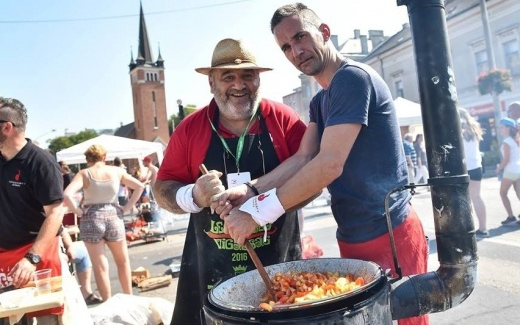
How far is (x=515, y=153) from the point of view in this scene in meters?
6.54

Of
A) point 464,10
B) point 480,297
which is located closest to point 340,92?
point 480,297

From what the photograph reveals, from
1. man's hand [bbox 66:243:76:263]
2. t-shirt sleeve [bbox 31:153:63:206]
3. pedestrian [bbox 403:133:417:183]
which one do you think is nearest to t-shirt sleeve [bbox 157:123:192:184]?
t-shirt sleeve [bbox 31:153:63:206]

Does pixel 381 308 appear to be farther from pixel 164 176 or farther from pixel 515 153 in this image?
pixel 515 153

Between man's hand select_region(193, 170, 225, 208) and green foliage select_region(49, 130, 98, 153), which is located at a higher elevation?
green foliage select_region(49, 130, 98, 153)

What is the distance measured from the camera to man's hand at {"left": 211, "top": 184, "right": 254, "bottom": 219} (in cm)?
186

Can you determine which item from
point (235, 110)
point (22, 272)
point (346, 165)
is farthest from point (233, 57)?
point (22, 272)

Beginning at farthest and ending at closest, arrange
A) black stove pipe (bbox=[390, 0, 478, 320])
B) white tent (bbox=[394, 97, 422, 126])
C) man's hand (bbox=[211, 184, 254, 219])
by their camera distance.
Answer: white tent (bbox=[394, 97, 422, 126])
man's hand (bbox=[211, 184, 254, 219])
black stove pipe (bbox=[390, 0, 478, 320])

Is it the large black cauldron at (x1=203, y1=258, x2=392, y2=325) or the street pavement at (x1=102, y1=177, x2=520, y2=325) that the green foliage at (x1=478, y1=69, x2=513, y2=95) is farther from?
the large black cauldron at (x1=203, y1=258, x2=392, y2=325)

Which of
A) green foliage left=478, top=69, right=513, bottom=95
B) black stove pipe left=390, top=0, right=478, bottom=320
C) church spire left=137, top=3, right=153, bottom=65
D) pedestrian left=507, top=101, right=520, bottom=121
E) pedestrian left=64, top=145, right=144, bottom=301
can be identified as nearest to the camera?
black stove pipe left=390, top=0, right=478, bottom=320

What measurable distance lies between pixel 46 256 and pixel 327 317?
110 inches

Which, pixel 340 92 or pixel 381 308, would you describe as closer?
pixel 381 308

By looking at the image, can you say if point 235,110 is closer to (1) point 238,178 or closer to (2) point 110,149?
(1) point 238,178

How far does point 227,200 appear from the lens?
1882 millimetres

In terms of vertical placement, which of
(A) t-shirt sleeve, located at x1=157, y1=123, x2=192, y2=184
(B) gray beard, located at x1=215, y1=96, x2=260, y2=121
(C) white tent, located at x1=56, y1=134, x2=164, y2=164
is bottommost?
(A) t-shirt sleeve, located at x1=157, y1=123, x2=192, y2=184
